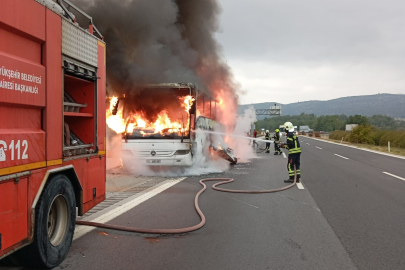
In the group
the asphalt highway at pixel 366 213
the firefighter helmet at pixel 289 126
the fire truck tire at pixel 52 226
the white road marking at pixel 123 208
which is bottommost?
the asphalt highway at pixel 366 213

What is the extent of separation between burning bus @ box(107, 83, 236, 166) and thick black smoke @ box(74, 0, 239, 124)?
1.37 feet

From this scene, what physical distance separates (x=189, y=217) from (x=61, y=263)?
8.75 feet

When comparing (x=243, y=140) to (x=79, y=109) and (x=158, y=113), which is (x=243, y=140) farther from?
(x=79, y=109)

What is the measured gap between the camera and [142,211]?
671 cm

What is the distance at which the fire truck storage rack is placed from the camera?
14.4 ft

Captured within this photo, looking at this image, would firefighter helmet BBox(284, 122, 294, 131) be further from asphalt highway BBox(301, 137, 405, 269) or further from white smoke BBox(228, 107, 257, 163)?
white smoke BBox(228, 107, 257, 163)

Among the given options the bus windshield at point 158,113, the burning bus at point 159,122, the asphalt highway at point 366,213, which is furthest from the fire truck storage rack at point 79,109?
the bus windshield at point 158,113

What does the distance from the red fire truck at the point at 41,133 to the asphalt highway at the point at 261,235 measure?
59cm

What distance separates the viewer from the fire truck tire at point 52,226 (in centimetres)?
359

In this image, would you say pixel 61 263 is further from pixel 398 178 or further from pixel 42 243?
pixel 398 178

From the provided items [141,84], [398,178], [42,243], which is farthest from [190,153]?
[42,243]

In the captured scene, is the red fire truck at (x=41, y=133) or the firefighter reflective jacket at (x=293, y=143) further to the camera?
the firefighter reflective jacket at (x=293, y=143)

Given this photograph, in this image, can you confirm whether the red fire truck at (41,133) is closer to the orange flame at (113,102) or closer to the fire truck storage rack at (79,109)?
A: the fire truck storage rack at (79,109)

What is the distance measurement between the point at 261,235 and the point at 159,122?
7018 mm
